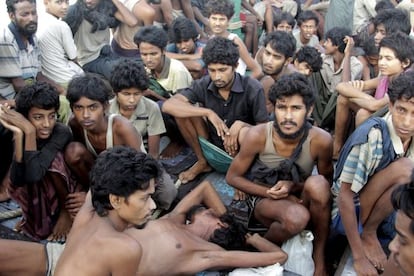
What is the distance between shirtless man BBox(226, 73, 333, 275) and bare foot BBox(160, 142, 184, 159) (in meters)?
1.12

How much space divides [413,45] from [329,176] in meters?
1.25

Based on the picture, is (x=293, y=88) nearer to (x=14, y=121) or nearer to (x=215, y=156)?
(x=215, y=156)

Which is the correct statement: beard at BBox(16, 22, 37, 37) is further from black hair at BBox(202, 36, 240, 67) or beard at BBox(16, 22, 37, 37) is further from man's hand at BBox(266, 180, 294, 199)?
man's hand at BBox(266, 180, 294, 199)

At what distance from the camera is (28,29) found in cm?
417

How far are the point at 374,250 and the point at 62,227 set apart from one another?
1.85m

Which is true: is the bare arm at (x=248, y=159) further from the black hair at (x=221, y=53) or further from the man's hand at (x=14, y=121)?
the man's hand at (x=14, y=121)

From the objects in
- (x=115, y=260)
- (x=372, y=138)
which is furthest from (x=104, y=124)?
(x=372, y=138)

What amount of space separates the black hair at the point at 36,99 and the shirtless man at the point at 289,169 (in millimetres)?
1183

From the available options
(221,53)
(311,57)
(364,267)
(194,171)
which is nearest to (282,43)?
(311,57)

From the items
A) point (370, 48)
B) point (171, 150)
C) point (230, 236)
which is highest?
point (370, 48)

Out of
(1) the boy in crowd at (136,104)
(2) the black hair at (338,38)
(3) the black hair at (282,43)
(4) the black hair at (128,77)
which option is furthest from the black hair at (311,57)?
(4) the black hair at (128,77)

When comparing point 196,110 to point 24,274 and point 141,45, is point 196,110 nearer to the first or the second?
point 141,45

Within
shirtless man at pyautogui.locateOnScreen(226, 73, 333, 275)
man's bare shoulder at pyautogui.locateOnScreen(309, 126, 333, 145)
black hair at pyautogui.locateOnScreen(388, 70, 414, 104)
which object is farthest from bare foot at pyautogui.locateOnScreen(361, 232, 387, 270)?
black hair at pyautogui.locateOnScreen(388, 70, 414, 104)

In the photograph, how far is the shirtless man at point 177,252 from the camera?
2719 mm
